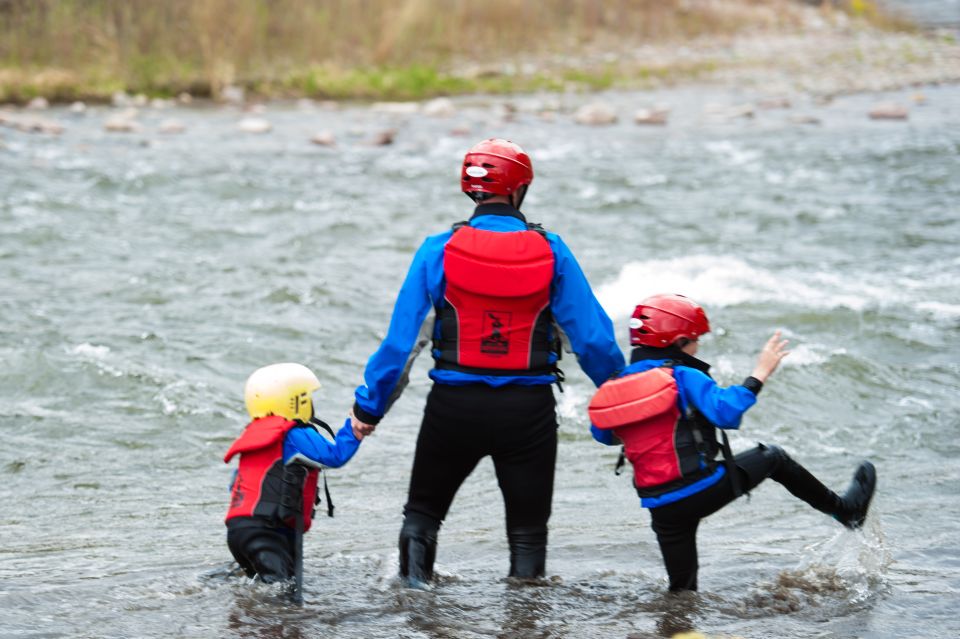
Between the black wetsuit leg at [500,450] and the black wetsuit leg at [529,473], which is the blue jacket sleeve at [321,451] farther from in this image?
the black wetsuit leg at [529,473]

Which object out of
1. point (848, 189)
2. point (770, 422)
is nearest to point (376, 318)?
point (770, 422)

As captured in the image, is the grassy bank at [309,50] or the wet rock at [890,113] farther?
the grassy bank at [309,50]

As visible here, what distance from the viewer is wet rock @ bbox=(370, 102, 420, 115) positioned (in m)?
23.2

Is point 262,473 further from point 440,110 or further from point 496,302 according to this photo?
point 440,110

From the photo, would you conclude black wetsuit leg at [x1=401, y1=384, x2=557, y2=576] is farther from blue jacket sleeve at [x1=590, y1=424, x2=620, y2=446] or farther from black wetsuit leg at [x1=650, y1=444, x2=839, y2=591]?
black wetsuit leg at [x1=650, y1=444, x2=839, y2=591]

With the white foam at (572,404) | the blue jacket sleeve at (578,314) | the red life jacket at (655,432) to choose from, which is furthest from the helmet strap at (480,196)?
the white foam at (572,404)

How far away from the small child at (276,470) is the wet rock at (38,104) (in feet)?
61.4

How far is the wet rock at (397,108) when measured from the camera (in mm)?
23250

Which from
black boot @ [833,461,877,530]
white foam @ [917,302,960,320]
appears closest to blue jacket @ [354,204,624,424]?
black boot @ [833,461,877,530]

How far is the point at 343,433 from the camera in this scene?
501 centimetres

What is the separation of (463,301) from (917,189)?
12317 mm

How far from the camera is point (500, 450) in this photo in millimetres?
4840

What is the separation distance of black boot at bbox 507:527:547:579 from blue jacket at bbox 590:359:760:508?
45 centimetres

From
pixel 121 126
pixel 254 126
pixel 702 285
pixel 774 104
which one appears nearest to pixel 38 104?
pixel 121 126
